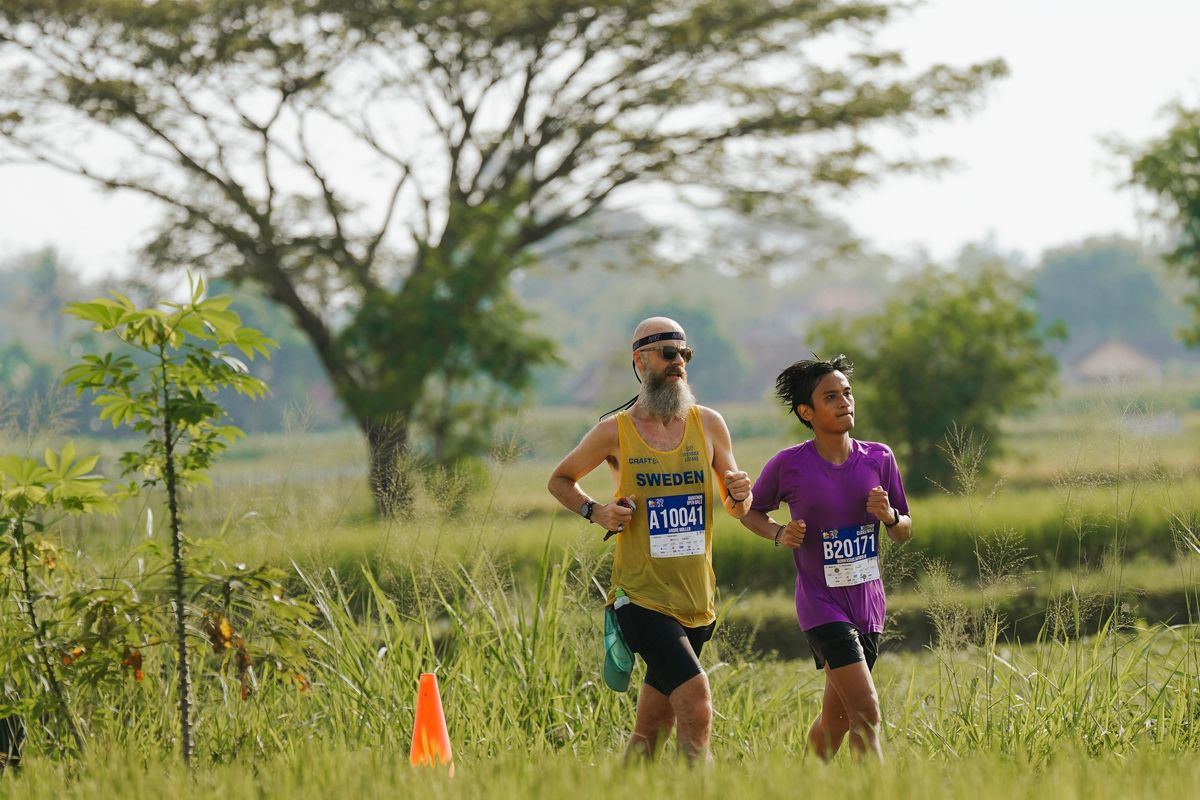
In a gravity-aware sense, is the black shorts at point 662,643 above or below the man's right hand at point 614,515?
below

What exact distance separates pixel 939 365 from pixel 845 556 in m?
14.6

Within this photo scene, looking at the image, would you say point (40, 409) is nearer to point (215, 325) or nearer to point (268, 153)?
point (215, 325)

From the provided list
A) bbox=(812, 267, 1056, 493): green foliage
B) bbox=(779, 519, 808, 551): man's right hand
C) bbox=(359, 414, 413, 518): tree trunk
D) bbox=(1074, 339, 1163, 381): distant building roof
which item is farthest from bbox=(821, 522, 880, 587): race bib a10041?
bbox=(1074, 339, 1163, 381): distant building roof

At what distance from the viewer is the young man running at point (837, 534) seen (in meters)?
4.86

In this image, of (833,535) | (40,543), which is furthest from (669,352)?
(40,543)

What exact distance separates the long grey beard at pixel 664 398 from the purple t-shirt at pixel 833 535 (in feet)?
1.14

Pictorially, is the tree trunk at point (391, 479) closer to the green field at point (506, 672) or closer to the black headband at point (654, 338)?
the green field at point (506, 672)

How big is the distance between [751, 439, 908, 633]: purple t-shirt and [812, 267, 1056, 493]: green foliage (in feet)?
44.4

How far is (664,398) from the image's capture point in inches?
197

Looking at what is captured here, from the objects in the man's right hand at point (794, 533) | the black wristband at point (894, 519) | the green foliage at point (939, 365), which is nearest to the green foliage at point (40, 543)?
the man's right hand at point (794, 533)

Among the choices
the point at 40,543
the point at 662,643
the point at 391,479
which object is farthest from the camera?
the point at 391,479

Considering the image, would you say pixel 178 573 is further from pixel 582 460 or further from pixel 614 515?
pixel 614 515

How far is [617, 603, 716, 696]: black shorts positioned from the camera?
4793 millimetres

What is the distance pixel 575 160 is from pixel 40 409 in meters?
16.9
